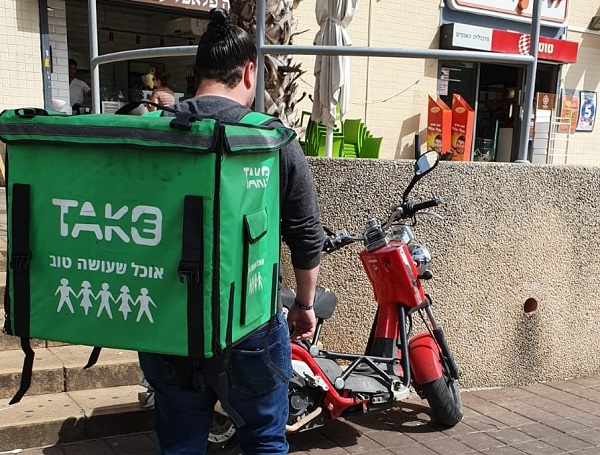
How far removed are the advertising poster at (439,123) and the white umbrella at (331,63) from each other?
568cm

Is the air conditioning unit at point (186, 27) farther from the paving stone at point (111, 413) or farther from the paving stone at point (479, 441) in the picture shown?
the paving stone at point (479, 441)

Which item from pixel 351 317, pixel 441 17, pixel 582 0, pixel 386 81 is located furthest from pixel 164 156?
pixel 582 0

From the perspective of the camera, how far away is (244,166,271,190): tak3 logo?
1.80 metres

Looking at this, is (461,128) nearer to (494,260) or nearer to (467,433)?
(494,260)

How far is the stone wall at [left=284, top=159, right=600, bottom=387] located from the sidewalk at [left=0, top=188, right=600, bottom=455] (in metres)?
0.35

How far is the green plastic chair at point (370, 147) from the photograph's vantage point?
938 cm

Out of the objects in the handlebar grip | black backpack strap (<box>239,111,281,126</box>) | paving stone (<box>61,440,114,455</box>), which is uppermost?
black backpack strap (<box>239,111,281,126</box>)

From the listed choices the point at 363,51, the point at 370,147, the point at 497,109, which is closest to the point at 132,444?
the point at 363,51

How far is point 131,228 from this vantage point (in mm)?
1712

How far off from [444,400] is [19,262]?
8.13 feet

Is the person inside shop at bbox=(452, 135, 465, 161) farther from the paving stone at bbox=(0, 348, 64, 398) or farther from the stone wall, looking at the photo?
the paving stone at bbox=(0, 348, 64, 398)

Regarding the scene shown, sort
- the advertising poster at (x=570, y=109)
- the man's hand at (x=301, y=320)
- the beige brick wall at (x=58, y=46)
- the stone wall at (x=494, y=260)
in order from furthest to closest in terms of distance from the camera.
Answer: the advertising poster at (x=570, y=109) → the beige brick wall at (x=58, y=46) → the stone wall at (x=494, y=260) → the man's hand at (x=301, y=320)

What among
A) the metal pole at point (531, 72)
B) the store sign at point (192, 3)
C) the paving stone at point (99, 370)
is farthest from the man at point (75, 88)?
the metal pole at point (531, 72)

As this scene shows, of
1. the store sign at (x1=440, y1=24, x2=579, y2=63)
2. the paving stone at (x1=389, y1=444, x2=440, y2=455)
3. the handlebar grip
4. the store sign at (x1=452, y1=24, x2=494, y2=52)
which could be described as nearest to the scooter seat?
Result: the handlebar grip
